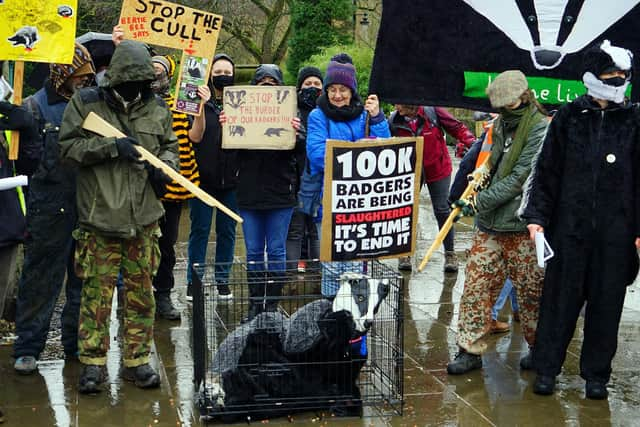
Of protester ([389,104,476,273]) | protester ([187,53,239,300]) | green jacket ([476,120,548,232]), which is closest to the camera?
green jacket ([476,120,548,232])

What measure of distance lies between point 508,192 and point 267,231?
197cm

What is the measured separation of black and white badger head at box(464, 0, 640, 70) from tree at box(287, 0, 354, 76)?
15.1 m

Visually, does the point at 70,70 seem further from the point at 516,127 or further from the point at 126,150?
the point at 516,127

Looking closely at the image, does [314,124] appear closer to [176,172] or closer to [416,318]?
[176,172]

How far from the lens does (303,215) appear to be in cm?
831

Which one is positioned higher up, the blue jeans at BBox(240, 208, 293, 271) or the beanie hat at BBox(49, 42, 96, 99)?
the beanie hat at BBox(49, 42, 96, 99)

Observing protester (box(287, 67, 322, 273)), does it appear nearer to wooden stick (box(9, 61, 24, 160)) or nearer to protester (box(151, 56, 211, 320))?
protester (box(151, 56, 211, 320))

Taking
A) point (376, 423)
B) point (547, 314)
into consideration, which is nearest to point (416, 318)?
point (547, 314)

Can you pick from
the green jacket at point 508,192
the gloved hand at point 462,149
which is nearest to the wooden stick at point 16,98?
the green jacket at point 508,192

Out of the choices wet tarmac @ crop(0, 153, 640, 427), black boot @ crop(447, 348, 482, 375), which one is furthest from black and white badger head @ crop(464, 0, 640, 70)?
wet tarmac @ crop(0, 153, 640, 427)

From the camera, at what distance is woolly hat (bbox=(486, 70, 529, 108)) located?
18.7ft

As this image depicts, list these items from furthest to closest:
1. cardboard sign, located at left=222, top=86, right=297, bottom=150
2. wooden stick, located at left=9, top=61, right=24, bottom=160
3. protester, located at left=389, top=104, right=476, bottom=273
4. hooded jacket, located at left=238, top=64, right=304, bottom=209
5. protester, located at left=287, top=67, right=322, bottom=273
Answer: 1. protester, located at left=389, top=104, right=476, bottom=273
2. protester, located at left=287, top=67, right=322, bottom=273
3. hooded jacket, located at left=238, top=64, right=304, bottom=209
4. cardboard sign, located at left=222, top=86, right=297, bottom=150
5. wooden stick, located at left=9, top=61, right=24, bottom=160

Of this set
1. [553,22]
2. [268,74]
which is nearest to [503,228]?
[553,22]

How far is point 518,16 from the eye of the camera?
605 centimetres
